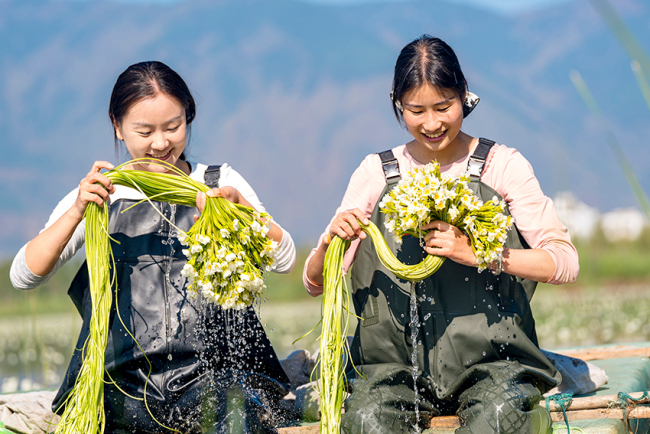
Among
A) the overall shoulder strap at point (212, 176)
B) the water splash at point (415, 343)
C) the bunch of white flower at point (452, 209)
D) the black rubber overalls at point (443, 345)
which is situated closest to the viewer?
the bunch of white flower at point (452, 209)

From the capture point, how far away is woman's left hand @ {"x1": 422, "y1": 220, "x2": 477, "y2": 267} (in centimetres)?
276

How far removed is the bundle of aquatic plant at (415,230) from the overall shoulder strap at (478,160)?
0.90ft

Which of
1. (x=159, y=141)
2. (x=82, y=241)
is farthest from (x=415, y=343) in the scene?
(x=82, y=241)

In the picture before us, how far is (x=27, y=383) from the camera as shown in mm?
5770

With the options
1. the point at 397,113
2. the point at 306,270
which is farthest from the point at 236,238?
the point at 397,113

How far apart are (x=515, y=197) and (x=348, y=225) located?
0.80 meters

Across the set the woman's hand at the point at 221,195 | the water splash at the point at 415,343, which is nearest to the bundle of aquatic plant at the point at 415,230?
the water splash at the point at 415,343

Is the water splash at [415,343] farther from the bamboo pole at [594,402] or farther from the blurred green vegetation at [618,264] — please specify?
the blurred green vegetation at [618,264]

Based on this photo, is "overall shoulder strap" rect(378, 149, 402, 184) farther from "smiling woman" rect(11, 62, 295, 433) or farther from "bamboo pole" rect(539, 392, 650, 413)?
"bamboo pole" rect(539, 392, 650, 413)

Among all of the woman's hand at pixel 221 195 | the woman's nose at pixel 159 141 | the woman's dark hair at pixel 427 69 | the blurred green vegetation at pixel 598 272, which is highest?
the blurred green vegetation at pixel 598 272

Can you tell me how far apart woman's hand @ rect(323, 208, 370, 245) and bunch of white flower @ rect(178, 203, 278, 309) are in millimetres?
280

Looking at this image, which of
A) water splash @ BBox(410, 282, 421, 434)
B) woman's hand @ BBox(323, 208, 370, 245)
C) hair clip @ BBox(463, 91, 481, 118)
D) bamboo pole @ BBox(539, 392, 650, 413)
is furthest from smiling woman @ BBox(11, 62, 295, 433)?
bamboo pole @ BBox(539, 392, 650, 413)

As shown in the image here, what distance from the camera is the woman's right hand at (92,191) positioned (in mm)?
2854

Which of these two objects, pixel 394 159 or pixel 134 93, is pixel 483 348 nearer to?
pixel 394 159
